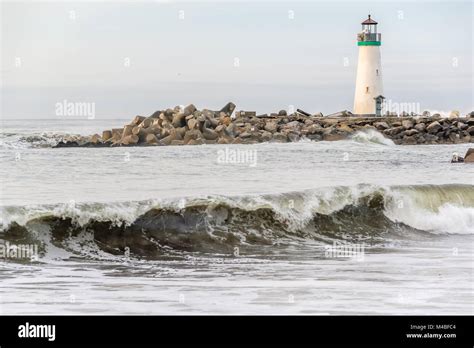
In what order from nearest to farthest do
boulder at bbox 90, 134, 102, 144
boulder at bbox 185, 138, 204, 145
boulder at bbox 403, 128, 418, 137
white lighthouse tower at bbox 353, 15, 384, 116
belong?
1. boulder at bbox 185, 138, 204, 145
2. boulder at bbox 90, 134, 102, 144
3. boulder at bbox 403, 128, 418, 137
4. white lighthouse tower at bbox 353, 15, 384, 116

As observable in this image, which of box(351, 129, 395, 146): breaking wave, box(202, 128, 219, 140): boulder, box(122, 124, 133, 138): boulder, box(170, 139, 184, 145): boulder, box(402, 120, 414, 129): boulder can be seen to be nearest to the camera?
box(170, 139, 184, 145): boulder

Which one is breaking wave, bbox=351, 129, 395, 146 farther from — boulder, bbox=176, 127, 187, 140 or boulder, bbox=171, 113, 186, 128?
boulder, bbox=176, 127, 187, 140

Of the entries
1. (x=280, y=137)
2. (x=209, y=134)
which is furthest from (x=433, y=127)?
(x=209, y=134)

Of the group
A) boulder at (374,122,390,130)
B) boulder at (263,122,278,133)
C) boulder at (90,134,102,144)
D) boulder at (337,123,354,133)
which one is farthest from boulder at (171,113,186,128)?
boulder at (374,122,390,130)

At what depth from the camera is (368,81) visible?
40.4 m

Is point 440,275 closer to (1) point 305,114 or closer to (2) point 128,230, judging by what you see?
(2) point 128,230

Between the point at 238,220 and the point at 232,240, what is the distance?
965 mm

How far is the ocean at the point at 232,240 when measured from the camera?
1018 cm

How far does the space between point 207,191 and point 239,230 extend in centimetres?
416

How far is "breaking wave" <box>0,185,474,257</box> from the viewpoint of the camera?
1445 centimetres

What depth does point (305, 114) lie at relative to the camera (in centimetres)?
3950

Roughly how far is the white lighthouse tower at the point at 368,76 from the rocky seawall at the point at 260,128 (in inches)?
37.9

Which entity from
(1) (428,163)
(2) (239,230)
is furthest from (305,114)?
(2) (239,230)

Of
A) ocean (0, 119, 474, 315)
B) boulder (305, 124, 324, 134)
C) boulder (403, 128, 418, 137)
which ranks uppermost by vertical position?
boulder (305, 124, 324, 134)
